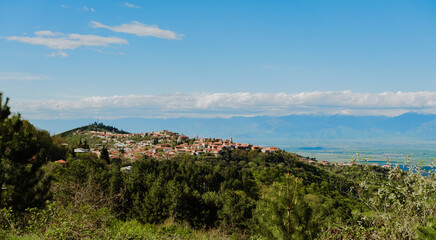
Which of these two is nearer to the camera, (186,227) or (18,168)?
(18,168)

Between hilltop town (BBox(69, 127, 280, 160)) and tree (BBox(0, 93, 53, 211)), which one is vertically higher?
tree (BBox(0, 93, 53, 211))

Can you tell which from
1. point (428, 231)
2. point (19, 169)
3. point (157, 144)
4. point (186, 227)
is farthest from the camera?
point (157, 144)

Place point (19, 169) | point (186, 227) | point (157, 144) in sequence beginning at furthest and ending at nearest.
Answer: point (157, 144), point (186, 227), point (19, 169)

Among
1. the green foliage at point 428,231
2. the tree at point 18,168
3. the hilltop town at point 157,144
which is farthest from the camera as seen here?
the hilltop town at point 157,144

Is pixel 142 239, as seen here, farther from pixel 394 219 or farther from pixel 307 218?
pixel 394 219

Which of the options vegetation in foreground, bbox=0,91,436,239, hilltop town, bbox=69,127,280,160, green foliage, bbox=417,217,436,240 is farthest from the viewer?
hilltop town, bbox=69,127,280,160

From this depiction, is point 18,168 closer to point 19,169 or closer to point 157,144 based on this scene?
point 19,169

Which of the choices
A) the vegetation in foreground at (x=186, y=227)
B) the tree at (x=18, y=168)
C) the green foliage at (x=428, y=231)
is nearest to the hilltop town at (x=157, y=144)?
the vegetation in foreground at (x=186, y=227)

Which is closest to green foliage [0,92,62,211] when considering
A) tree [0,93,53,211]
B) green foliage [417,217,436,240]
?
tree [0,93,53,211]

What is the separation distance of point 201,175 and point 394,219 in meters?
49.9

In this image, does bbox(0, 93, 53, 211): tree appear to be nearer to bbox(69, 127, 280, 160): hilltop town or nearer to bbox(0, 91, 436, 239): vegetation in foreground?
bbox(0, 91, 436, 239): vegetation in foreground

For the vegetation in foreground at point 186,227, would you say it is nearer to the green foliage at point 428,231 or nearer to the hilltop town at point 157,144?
the green foliage at point 428,231

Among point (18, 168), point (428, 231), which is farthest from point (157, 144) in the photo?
point (428, 231)

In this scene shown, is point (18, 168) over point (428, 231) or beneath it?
beneath
